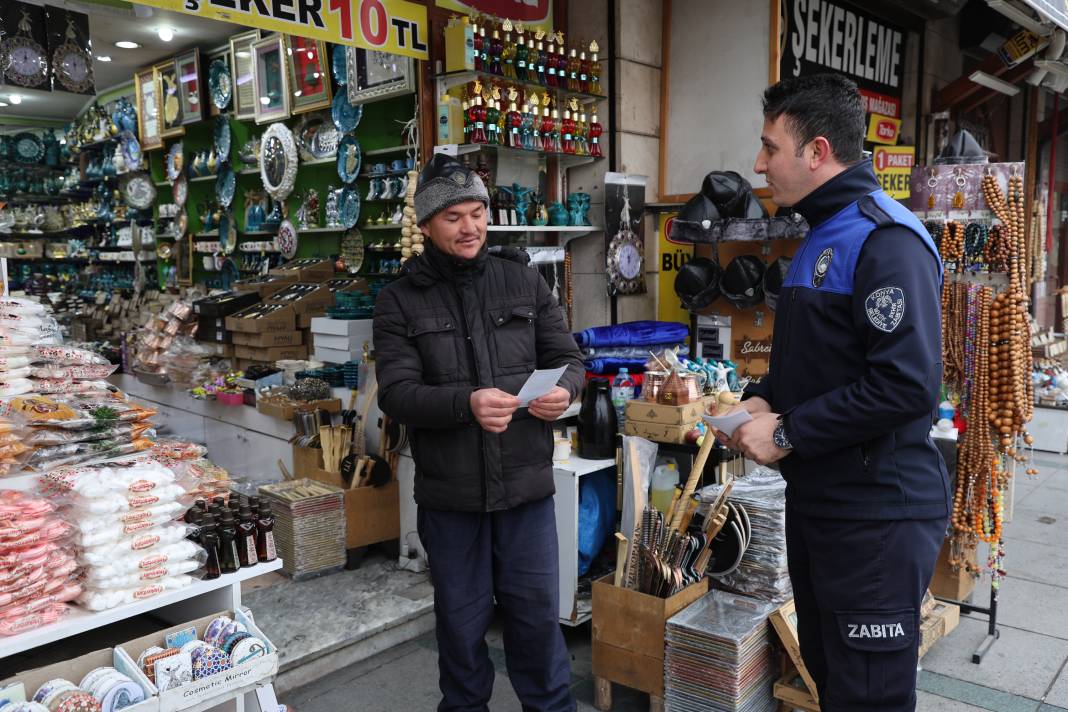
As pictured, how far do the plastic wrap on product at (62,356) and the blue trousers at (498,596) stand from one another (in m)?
1.49

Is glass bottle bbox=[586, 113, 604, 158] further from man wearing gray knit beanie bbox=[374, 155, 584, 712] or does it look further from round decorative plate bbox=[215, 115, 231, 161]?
round decorative plate bbox=[215, 115, 231, 161]

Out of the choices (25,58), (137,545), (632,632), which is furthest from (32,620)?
(25,58)

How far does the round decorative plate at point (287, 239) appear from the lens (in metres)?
7.00

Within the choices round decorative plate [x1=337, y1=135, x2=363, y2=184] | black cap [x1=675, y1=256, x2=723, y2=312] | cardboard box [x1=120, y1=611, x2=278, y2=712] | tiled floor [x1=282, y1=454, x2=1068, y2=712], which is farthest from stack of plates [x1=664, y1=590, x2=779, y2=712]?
round decorative plate [x1=337, y1=135, x2=363, y2=184]

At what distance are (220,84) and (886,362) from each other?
7.37 meters

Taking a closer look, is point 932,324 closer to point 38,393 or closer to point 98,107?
point 38,393

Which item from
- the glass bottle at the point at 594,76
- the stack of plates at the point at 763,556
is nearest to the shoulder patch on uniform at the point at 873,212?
the stack of plates at the point at 763,556

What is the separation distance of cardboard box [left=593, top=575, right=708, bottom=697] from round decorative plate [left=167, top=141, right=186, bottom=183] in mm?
6993

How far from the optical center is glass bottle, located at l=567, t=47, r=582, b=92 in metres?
4.50

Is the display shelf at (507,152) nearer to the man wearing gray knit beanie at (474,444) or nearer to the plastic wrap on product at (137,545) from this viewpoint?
the man wearing gray knit beanie at (474,444)

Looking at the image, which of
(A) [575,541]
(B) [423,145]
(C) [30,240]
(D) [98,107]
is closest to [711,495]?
(A) [575,541]

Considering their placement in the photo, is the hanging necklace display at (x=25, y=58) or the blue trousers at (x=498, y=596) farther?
the hanging necklace display at (x=25, y=58)

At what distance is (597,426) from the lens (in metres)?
3.50

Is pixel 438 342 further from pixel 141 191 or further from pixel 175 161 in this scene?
pixel 141 191
